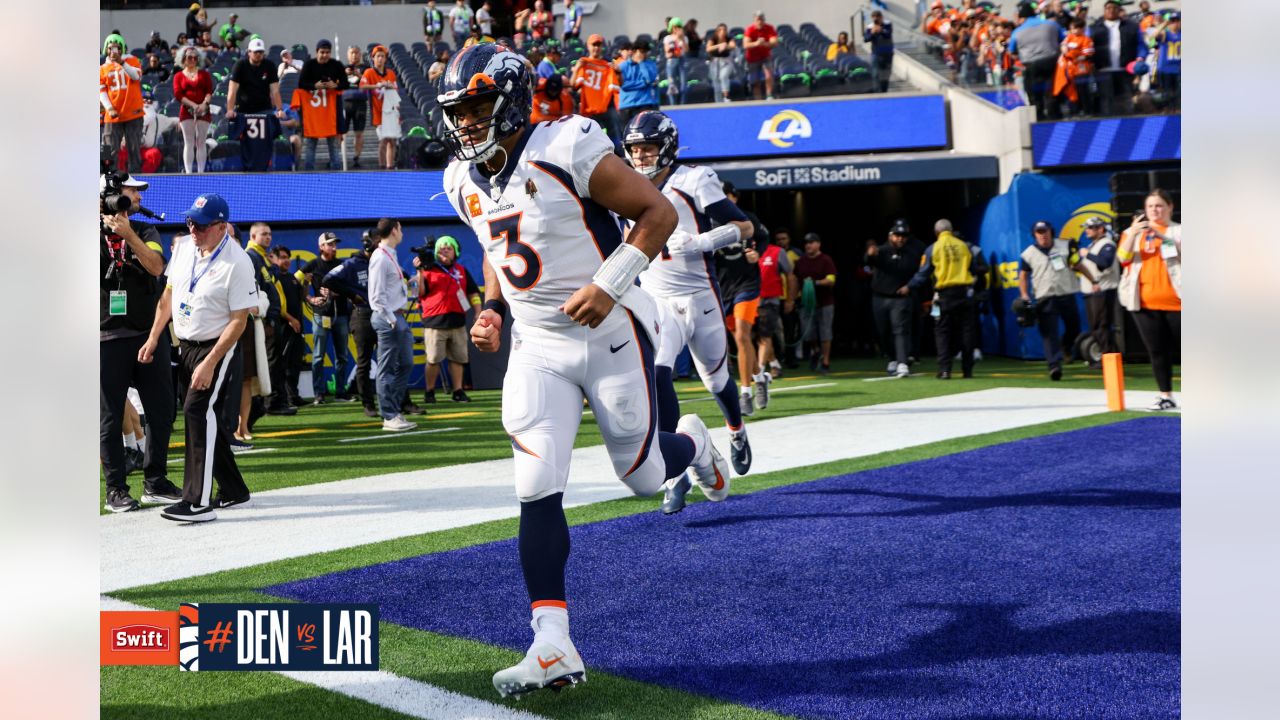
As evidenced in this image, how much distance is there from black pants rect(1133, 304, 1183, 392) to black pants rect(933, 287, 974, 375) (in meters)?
4.29

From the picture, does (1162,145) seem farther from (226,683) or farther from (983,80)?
(226,683)

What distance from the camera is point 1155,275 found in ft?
33.3

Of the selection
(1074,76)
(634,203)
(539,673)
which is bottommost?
(539,673)

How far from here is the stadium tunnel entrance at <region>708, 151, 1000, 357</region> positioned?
61.8ft

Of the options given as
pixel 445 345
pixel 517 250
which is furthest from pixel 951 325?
pixel 517 250

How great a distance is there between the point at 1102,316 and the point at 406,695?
13.9 metres

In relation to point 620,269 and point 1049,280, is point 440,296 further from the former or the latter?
point 620,269

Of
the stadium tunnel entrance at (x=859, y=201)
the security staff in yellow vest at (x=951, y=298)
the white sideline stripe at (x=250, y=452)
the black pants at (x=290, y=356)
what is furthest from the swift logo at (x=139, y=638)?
the stadium tunnel entrance at (x=859, y=201)

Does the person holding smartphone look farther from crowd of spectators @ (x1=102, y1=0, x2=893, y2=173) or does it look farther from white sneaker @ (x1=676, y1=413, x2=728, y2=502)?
crowd of spectators @ (x1=102, y1=0, x2=893, y2=173)

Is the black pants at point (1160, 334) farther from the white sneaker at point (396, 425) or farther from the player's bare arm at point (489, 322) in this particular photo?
the player's bare arm at point (489, 322)

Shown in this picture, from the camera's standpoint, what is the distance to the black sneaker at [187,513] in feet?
22.6

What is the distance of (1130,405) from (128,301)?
29.2 ft
